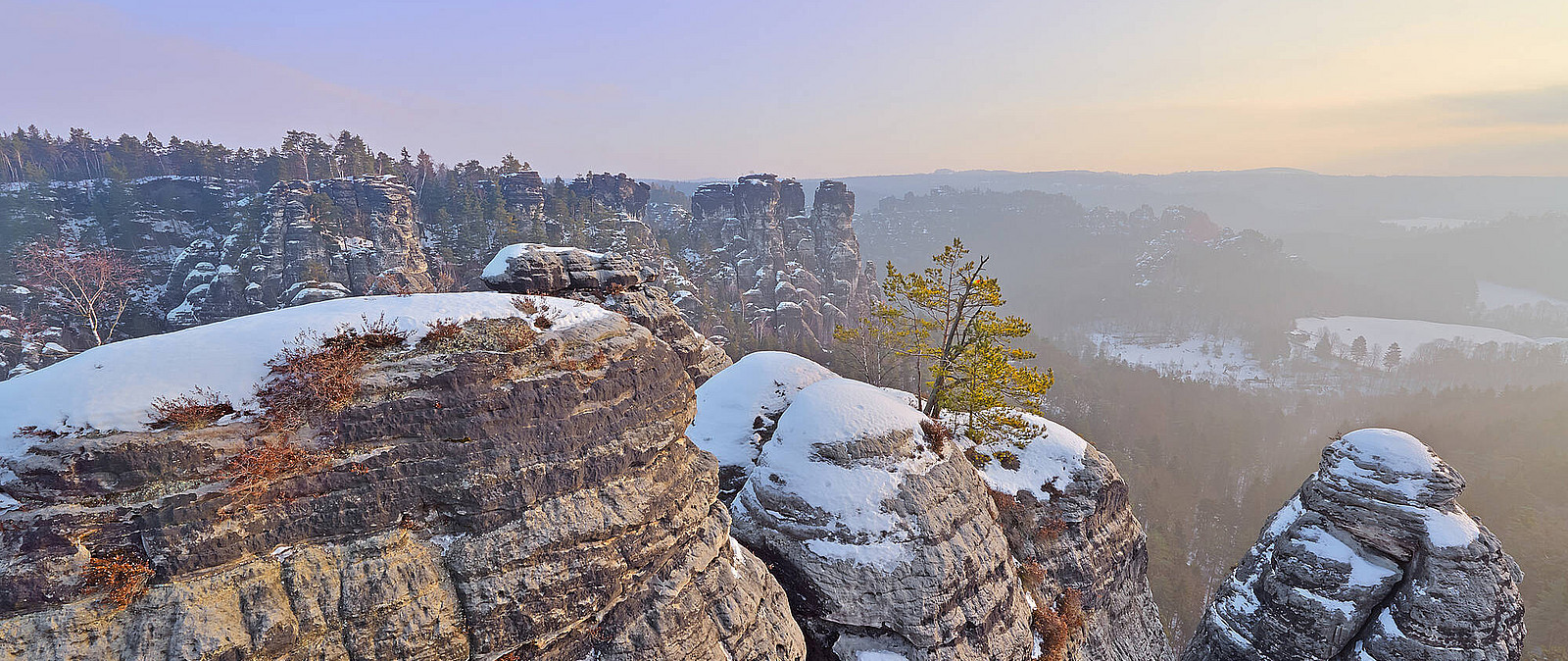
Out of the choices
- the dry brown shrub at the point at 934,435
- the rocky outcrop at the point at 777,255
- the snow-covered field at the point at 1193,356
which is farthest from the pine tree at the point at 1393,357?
the dry brown shrub at the point at 934,435

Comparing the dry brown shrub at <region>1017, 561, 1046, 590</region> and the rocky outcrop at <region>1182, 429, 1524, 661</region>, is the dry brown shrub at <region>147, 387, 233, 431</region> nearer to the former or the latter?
the dry brown shrub at <region>1017, 561, 1046, 590</region>

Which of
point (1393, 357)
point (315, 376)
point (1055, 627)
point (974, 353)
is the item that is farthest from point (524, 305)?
point (1393, 357)

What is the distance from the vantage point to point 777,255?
10712 cm

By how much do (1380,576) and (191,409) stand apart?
29.9 m

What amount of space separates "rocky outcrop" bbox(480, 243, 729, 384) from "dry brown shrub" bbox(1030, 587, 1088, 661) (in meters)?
14.5

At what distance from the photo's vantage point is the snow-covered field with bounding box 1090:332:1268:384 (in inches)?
5876

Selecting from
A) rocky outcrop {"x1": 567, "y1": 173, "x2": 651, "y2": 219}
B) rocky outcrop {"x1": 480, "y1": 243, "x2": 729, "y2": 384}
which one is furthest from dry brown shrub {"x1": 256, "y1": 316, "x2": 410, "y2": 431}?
rocky outcrop {"x1": 567, "y1": 173, "x2": 651, "y2": 219}

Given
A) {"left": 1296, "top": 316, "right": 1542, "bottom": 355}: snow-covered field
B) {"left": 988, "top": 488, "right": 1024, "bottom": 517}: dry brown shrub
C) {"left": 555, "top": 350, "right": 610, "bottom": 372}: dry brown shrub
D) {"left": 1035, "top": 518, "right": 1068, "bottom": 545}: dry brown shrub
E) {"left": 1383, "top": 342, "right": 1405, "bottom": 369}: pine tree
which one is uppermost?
{"left": 555, "top": 350, "right": 610, "bottom": 372}: dry brown shrub

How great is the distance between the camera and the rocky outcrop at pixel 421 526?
7652mm

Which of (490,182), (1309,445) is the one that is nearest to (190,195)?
(490,182)

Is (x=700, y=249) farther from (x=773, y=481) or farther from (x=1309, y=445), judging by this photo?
(x=1309, y=445)

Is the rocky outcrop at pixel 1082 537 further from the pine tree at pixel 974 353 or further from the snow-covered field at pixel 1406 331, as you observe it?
the snow-covered field at pixel 1406 331

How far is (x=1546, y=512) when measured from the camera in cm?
5231

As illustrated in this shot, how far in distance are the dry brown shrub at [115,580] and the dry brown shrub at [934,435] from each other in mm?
17093
